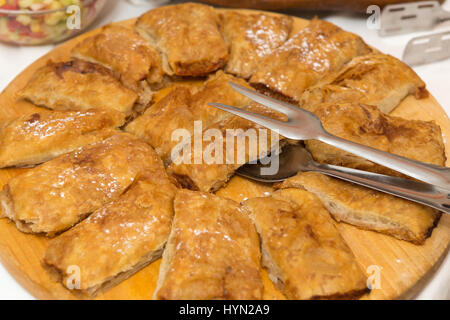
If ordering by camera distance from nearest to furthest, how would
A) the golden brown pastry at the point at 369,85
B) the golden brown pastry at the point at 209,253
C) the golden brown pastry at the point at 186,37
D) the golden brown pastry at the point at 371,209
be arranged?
the golden brown pastry at the point at 209,253, the golden brown pastry at the point at 371,209, the golden brown pastry at the point at 369,85, the golden brown pastry at the point at 186,37

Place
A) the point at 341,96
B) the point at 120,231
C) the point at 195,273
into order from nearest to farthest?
the point at 195,273
the point at 120,231
the point at 341,96

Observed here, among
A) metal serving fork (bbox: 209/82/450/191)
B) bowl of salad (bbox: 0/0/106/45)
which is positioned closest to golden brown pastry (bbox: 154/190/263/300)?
metal serving fork (bbox: 209/82/450/191)

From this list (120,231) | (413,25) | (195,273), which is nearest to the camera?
(195,273)

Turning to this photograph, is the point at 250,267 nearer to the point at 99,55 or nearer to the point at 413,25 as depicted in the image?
the point at 99,55

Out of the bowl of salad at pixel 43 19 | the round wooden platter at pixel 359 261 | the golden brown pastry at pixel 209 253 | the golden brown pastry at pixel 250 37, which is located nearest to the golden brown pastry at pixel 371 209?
the round wooden platter at pixel 359 261

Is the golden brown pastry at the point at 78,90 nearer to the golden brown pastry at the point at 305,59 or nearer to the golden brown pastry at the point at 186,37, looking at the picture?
the golden brown pastry at the point at 186,37

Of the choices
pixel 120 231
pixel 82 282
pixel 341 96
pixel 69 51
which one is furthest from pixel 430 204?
pixel 69 51

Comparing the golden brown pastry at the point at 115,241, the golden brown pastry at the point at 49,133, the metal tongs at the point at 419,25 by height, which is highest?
the metal tongs at the point at 419,25

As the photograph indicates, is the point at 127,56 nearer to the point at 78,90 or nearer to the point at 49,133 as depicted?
the point at 78,90
